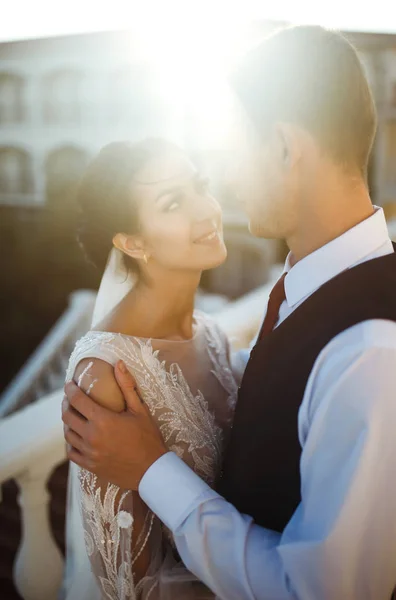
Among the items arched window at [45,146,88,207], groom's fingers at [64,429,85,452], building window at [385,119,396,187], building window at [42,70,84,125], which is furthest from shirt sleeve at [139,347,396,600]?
building window at [42,70,84,125]

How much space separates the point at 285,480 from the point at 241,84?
0.77 m

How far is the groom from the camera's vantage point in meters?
0.88

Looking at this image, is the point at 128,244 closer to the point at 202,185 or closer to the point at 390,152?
the point at 202,185

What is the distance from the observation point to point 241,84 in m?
1.12

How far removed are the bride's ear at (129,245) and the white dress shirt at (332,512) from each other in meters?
0.72

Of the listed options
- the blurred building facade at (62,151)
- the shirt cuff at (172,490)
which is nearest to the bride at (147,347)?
the shirt cuff at (172,490)

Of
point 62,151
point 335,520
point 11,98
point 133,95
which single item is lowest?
point 62,151

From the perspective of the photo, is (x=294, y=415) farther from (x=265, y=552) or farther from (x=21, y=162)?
(x=21, y=162)

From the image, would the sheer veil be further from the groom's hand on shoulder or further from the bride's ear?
the groom's hand on shoulder

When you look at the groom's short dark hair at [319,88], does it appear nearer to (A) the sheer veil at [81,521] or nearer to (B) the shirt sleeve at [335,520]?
(B) the shirt sleeve at [335,520]

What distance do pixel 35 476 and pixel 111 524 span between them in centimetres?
38

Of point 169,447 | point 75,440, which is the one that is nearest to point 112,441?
point 75,440

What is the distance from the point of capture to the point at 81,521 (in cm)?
163

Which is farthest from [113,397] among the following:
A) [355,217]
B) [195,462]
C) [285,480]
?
[355,217]
